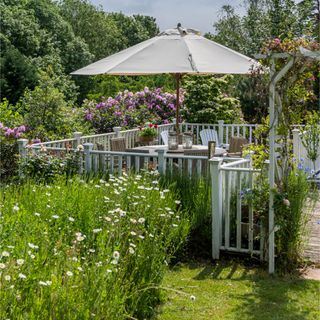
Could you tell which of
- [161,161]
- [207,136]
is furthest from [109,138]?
[161,161]

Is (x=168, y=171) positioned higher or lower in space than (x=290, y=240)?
higher

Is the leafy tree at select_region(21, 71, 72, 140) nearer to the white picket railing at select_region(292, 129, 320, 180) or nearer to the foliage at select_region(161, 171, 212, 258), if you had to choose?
the white picket railing at select_region(292, 129, 320, 180)

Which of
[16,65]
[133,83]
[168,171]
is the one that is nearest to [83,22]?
[133,83]

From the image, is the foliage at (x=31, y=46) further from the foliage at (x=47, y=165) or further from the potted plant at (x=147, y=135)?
the foliage at (x=47, y=165)

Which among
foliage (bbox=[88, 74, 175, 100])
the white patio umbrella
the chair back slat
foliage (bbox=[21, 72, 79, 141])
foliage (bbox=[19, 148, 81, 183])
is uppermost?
foliage (bbox=[88, 74, 175, 100])

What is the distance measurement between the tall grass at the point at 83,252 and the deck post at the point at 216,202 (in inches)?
13.9

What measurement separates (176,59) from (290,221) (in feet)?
11.9

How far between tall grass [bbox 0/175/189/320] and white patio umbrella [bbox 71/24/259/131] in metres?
2.46

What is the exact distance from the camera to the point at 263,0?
30625 millimetres

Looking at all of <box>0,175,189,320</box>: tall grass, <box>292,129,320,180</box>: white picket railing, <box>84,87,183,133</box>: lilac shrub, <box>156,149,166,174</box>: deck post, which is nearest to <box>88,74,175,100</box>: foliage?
<box>84,87,183,133</box>: lilac shrub

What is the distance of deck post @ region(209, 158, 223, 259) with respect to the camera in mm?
5711

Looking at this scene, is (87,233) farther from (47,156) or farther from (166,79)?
(166,79)

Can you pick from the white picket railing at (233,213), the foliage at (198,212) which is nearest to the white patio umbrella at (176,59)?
the foliage at (198,212)

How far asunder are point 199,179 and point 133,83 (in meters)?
22.4
